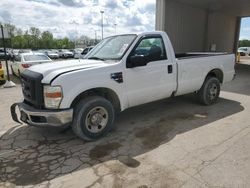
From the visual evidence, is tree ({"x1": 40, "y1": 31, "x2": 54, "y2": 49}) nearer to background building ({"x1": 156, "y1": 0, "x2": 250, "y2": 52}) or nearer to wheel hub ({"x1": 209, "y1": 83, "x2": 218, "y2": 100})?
background building ({"x1": 156, "y1": 0, "x2": 250, "y2": 52})

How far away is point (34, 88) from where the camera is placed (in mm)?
4062

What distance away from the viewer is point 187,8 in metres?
15.9

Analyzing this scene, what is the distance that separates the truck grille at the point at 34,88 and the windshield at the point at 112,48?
147cm

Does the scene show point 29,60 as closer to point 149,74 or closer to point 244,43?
point 149,74

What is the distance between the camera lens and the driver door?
4688 mm

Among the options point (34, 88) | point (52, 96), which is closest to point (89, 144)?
point (52, 96)

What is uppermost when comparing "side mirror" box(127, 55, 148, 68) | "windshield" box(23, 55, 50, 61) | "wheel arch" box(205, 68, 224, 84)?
"side mirror" box(127, 55, 148, 68)

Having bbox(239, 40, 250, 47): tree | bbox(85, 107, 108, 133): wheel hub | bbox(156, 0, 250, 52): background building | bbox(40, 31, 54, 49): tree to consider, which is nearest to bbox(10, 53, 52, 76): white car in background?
bbox(156, 0, 250, 52): background building

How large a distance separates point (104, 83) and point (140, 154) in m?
1.41

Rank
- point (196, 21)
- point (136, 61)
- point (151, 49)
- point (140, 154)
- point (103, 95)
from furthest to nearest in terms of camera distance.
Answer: point (196, 21), point (151, 49), point (103, 95), point (136, 61), point (140, 154)

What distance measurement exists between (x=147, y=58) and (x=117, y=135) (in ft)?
5.57

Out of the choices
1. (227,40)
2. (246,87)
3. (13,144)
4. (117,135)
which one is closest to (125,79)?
(117,135)

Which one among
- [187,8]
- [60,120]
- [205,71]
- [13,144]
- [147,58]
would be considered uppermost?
[187,8]

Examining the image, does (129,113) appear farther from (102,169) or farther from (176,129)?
(102,169)
